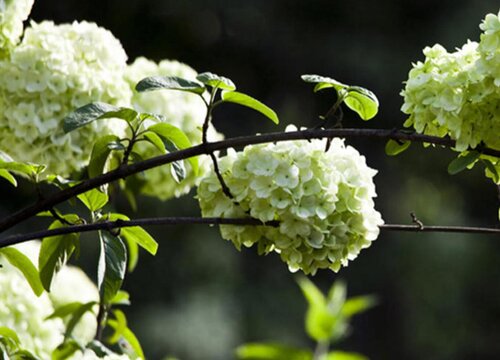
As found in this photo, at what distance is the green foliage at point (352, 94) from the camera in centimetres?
107

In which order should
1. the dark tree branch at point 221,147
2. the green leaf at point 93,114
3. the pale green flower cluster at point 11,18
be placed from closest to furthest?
the dark tree branch at point 221,147, the green leaf at point 93,114, the pale green flower cluster at point 11,18

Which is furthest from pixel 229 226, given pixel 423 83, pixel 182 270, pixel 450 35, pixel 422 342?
pixel 422 342

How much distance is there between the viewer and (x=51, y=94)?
4.54ft

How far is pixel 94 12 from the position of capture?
6.27m

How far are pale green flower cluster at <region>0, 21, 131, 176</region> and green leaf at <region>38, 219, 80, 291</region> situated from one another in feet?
0.75

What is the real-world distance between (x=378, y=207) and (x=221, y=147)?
5.54 meters

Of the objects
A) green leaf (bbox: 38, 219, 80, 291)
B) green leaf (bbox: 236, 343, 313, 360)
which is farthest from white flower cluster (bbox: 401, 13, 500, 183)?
green leaf (bbox: 38, 219, 80, 291)

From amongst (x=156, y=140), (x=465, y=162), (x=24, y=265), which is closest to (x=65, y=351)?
(x=24, y=265)

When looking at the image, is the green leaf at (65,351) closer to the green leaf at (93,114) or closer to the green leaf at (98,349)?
the green leaf at (98,349)

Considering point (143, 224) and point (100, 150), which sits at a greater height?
point (100, 150)

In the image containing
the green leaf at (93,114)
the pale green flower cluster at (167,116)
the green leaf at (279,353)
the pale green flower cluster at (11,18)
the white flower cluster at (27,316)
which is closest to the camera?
the green leaf at (279,353)

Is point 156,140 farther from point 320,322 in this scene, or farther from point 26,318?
point 26,318

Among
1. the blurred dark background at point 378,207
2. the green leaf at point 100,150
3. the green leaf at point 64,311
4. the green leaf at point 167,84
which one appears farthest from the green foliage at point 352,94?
the blurred dark background at point 378,207

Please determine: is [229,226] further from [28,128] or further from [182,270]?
[182,270]
